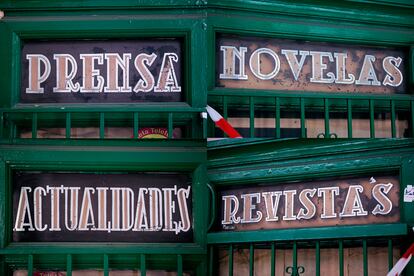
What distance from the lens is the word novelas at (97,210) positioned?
5.43ft

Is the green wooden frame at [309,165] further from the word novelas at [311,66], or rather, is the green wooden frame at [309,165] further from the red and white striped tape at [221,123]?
the word novelas at [311,66]

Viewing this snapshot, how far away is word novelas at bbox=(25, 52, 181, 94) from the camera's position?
1656mm

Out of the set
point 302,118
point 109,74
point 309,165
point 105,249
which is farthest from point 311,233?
point 109,74

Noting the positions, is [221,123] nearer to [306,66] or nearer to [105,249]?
[306,66]

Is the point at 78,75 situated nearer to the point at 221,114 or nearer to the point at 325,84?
the point at 221,114

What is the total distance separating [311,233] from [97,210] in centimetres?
55

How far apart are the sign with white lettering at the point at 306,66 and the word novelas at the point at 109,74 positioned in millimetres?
138

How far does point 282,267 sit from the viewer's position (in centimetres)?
162

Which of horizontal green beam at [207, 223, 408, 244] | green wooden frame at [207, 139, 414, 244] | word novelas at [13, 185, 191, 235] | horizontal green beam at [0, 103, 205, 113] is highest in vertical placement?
horizontal green beam at [0, 103, 205, 113]

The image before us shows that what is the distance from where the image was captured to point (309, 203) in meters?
1.61

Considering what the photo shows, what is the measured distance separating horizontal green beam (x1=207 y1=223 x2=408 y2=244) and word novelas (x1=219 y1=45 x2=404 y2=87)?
40 centimetres

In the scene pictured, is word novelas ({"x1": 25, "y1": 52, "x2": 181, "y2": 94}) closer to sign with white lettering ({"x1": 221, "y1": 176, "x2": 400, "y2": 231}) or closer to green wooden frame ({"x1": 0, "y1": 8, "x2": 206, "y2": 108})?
green wooden frame ({"x1": 0, "y1": 8, "x2": 206, "y2": 108})

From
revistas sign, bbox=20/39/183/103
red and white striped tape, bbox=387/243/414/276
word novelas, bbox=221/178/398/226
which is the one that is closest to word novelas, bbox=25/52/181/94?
revistas sign, bbox=20/39/183/103

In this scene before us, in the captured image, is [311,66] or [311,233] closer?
[311,233]
